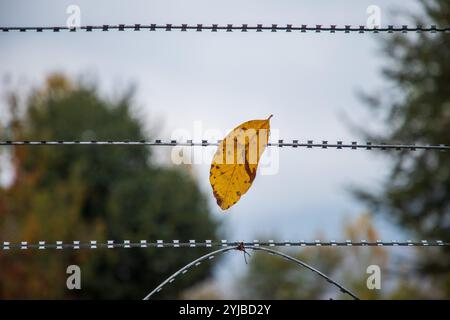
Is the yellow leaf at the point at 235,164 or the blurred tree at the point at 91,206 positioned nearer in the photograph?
the yellow leaf at the point at 235,164

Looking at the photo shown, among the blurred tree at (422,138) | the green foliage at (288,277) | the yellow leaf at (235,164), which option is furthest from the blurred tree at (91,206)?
the yellow leaf at (235,164)

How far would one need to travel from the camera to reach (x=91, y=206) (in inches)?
1303

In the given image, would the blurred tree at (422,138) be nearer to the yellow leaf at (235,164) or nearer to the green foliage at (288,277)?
the green foliage at (288,277)

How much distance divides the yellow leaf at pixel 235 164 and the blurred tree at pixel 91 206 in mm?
26096

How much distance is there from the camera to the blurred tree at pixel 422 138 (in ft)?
63.2

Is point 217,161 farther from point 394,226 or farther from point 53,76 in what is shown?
point 53,76

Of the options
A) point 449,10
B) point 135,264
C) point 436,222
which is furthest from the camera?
point 135,264

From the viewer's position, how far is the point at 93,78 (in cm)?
3809

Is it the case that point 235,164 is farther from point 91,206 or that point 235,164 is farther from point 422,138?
point 91,206

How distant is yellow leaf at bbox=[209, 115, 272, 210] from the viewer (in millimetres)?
2424

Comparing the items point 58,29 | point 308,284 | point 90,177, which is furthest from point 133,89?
point 58,29

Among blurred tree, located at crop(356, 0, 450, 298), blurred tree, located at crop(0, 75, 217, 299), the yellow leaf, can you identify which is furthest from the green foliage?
the yellow leaf

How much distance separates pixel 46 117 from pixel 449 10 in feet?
72.2

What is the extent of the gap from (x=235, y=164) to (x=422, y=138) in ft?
57.7
